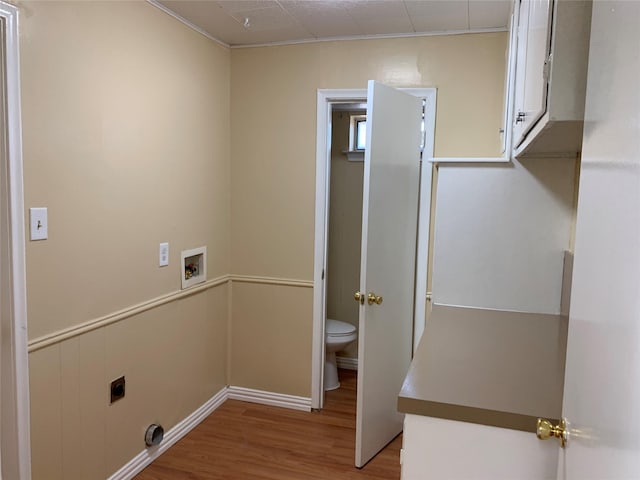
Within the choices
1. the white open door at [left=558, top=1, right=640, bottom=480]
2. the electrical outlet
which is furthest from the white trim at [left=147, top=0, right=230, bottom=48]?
the white open door at [left=558, top=1, right=640, bottom=480]

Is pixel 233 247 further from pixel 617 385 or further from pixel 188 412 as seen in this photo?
pixel 617 385

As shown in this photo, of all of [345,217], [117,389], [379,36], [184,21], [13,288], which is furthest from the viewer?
[345,217]

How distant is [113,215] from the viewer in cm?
219

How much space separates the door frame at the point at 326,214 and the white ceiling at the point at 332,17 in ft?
1.15

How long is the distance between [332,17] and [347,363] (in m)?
2.61

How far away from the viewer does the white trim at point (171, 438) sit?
2.37 m

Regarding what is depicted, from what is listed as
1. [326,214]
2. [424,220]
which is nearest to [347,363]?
[326,214]

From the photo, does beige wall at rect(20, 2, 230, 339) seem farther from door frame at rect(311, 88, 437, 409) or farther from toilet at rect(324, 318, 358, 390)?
toilet at rect(324, 318, 358, 390)

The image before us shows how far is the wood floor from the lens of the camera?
97.1 inches

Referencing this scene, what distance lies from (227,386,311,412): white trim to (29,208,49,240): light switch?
1.89 metres

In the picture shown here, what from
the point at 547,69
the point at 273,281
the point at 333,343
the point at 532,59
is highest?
the point at 532,59

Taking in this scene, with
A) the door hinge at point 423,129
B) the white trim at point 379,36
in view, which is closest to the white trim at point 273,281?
the door hinge at point 423,129

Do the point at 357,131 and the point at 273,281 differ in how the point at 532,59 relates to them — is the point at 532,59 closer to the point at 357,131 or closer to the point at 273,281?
the point at 273,281

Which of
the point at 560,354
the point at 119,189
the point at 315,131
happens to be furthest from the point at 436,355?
the point at 315,131
